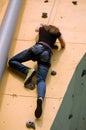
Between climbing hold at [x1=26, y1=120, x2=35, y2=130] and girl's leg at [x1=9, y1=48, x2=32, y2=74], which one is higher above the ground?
girl's leg at [x1=9, y1=48, x2=32, y2=74]

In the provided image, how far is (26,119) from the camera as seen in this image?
210cm

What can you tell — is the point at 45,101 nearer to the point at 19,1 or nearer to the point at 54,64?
the point at 54,64

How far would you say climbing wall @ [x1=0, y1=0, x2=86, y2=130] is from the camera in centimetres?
213

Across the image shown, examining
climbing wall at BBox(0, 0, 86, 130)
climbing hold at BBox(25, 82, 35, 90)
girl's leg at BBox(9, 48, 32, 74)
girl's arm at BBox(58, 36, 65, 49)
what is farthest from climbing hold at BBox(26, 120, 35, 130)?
girl's arm at BBox(58, 36, 65, 49)

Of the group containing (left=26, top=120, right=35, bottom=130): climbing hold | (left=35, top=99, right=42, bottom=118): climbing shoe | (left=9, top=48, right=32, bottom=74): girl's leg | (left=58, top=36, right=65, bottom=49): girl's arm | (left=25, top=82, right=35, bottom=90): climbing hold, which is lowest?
(left=26, top=120, right=35, bottom=130): climbing hold

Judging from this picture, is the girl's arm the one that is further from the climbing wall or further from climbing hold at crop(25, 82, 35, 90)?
climbing hold at crop(25, 82, 35, 90)

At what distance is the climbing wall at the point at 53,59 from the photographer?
83.7 inches

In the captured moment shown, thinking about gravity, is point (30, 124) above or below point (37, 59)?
below

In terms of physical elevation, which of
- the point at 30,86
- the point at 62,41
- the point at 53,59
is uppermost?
the point at 62,41

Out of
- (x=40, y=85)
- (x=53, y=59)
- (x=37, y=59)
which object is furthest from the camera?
(x=53, y=59)

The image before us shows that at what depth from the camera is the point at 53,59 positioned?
2559 millimetres

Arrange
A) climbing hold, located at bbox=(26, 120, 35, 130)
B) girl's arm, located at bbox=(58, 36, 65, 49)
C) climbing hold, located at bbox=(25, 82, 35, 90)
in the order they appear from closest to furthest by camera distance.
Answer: climbing hold, located at bbox=(26, 120, 35, 130) → climbing hold, located at bbox=(25, 82, 35, 90) → girl's arm, located at bbox=(58, 36, 65, 49)

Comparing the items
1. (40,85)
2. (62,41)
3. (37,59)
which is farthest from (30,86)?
(62,41)

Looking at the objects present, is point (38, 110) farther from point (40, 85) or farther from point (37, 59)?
point (37, 59)
